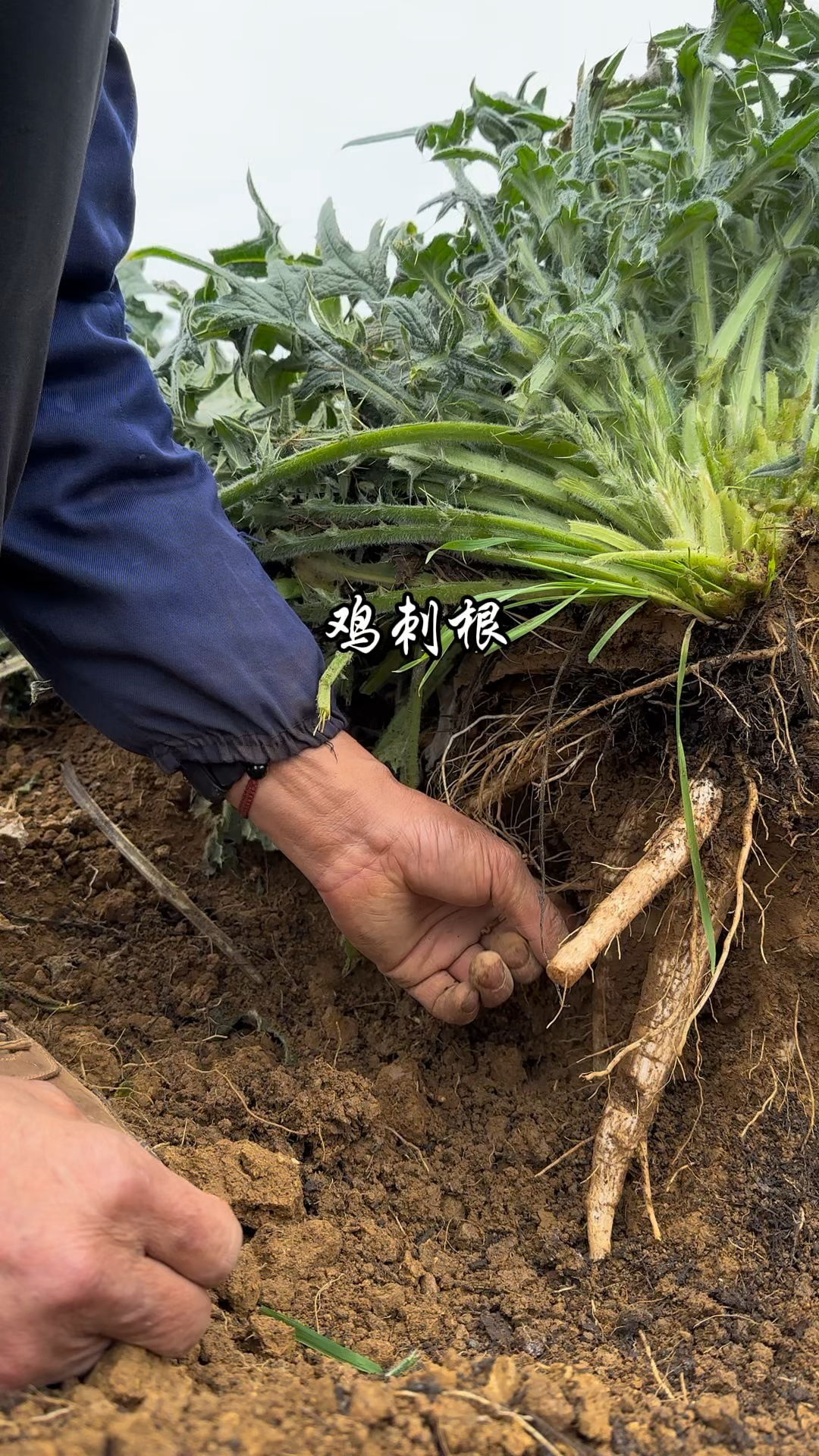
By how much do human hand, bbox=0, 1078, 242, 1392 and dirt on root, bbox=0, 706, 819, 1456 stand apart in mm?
34

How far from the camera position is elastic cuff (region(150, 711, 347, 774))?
1.50 metres

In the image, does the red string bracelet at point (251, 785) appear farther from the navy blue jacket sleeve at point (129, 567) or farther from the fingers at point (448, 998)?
the fingers at point (448, 998)

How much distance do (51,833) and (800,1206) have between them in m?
1.36

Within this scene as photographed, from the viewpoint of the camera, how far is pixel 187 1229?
0.98 meters

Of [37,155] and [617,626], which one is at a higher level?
[37,155]

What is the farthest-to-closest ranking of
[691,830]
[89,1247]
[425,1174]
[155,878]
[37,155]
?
[155,878], [425,1174], [691,830], [37,155], [89,1247]

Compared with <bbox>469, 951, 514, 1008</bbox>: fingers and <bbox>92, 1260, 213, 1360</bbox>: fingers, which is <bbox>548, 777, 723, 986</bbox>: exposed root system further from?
<bbox>92, 1260, 213, 1360</bbox>: fingers

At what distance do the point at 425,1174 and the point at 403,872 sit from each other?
39 cm

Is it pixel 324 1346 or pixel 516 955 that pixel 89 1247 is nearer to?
pixel 324 1346

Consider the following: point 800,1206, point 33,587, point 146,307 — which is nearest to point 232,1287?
point 800,1206

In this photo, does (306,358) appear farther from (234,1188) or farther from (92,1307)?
(92,1307)

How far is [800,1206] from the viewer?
50.7 inches

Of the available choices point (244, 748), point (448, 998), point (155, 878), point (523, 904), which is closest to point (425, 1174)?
point (448, 998)

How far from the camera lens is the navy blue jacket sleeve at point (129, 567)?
1.39 m
